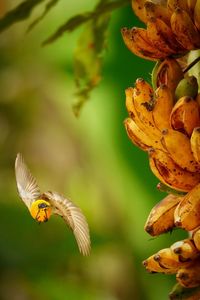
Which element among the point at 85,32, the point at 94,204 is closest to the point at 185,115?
the point at 85,32

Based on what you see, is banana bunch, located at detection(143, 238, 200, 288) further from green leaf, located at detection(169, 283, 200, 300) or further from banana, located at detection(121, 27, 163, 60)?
banana, located at detection(121, 27, 163, 60)

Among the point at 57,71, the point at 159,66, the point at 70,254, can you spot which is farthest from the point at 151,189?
the point at 159,66

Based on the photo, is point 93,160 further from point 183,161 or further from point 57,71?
point 183,161

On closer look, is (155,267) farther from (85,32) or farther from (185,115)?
(85,32)

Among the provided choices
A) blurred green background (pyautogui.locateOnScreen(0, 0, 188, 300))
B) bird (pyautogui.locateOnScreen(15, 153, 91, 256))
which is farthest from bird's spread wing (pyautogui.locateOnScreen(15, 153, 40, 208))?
blurred green background (pyautogui.locateOnScreen(0, 0, 188, 300))

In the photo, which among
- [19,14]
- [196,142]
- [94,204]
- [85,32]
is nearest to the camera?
[196,142]
